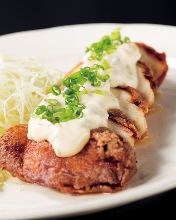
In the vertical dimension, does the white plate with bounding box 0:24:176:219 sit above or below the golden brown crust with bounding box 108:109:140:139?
below

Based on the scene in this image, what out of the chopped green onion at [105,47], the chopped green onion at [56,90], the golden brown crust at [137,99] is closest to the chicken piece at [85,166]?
the chopped green onion at [56,90]

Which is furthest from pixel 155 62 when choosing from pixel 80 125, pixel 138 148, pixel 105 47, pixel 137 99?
pixel 80 125

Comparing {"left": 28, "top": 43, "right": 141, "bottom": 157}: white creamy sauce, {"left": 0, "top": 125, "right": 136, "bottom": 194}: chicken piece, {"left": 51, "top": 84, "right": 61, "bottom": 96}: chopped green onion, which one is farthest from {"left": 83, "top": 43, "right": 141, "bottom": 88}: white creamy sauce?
{"left": 0, "top": 125, "right": 136, "bottom": 194}: chicken piece

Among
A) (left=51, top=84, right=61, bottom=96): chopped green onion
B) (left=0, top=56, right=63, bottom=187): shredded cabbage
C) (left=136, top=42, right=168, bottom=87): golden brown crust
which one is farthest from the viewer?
(left=136, top=42, right=168, bottom=87): golden brown crust

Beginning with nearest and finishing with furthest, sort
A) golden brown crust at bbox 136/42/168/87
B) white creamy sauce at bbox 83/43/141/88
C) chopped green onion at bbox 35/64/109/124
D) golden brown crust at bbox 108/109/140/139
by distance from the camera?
chopped green onion at bbox 35/64/109/124, golden brown crust at bbox 108/109/140/139, white creamy sauce at bbox 83/43/141/88, golden brown crust at bbox 136/42/168/87

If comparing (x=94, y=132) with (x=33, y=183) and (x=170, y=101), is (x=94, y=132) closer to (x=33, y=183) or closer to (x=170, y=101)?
(x=33, y=183)

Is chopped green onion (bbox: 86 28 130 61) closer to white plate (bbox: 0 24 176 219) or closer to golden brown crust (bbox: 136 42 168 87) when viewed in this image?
golden brown crust (bbox: 136 42 168 87)

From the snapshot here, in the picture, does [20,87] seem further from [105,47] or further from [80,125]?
[80,125]

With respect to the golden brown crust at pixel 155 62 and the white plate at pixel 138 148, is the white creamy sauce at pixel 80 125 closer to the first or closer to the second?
the white plate at pixel 138 148
